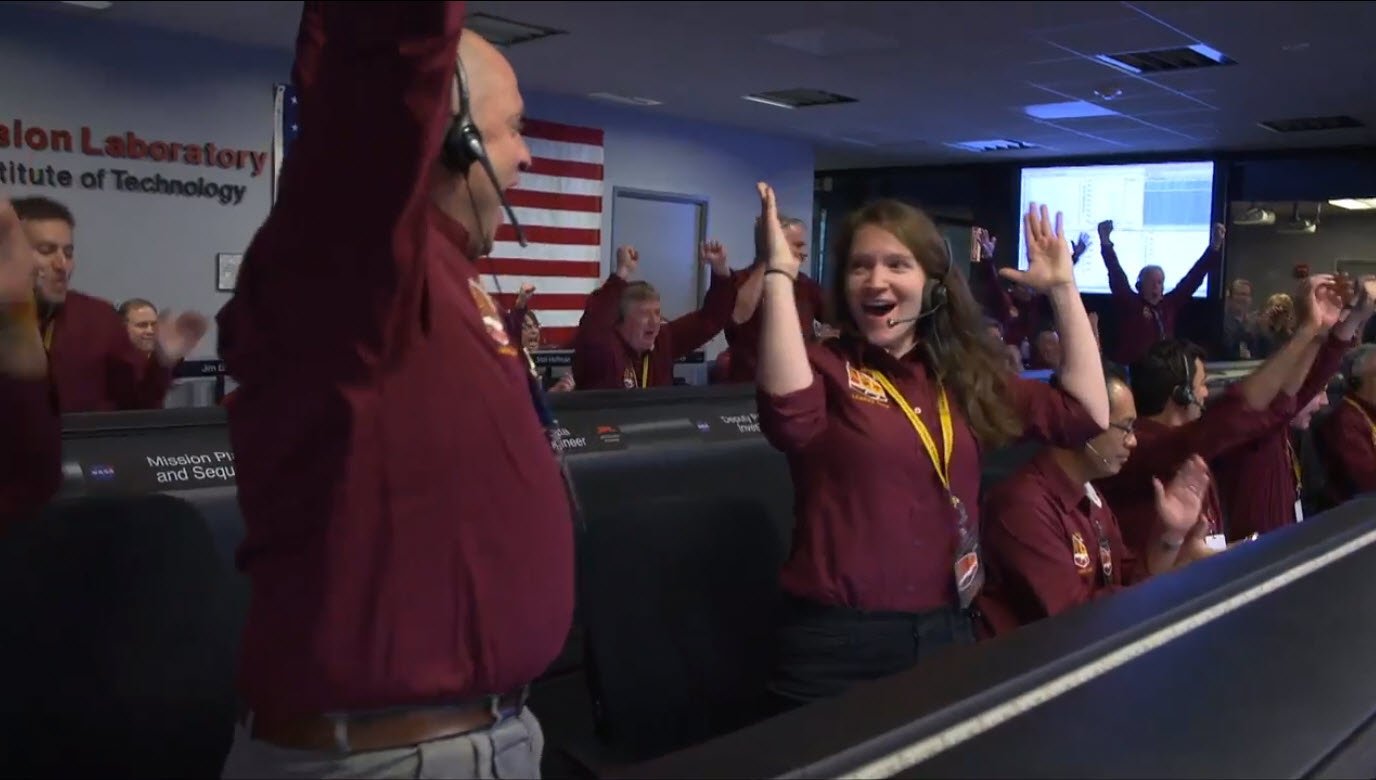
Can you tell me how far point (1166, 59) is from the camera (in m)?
0.68

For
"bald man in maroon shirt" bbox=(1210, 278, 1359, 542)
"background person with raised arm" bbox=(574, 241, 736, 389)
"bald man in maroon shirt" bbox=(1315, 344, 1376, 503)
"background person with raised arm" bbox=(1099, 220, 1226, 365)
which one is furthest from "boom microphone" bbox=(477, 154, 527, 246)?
"background person with raised arm" bbox=(1099, 220, 1226, 365)

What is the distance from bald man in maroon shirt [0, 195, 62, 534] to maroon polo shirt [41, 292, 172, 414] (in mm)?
1531

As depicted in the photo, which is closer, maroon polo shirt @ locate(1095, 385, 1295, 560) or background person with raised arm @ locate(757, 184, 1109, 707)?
background person with raised arm @ locate(757, 184, 1109, 707)

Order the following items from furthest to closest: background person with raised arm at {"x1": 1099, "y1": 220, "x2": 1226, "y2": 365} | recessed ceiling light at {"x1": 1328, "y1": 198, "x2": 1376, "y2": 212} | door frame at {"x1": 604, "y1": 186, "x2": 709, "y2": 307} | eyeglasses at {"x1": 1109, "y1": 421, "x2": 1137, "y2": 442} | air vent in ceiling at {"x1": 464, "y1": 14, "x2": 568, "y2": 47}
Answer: recessed ceiling light at {"x1": 1328, "y1": 198, "x2": 1376, "y2": 212} → background person with raised arm at {"x1": 1099, "y1": 220, "x2": 1226, "y2": 365} → eyeglasses at {"x1": 1109, "y1": 421, "x2": 1137, "y2": 442} → door frame at {"x1": 604, "y1": 186, "x2": 709, "y2": 307} → air vent in ceiling at {"x1": 464, "y1": 14, "x2": 568, "y2": 47}

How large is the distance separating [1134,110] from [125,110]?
2.35ft

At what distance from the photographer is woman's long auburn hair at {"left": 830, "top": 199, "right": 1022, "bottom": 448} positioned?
1622 mm

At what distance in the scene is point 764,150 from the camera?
3.50 feet

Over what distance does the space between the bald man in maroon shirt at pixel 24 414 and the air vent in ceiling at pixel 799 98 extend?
2.05ft

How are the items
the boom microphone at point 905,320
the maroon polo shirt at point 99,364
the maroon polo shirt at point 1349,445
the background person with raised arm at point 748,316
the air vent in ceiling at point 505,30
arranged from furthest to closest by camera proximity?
the background person with raised arm at point 748,316
the maroon polo shirt at point 1349,445
the maroon polo shirt at point 99,364
the boom microphone at point 905,320
the air vent in ceiling at point 505,30

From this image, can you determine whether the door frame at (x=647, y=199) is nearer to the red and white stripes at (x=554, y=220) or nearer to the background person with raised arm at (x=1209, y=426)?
the red and white stripes at (x=554, y=220)

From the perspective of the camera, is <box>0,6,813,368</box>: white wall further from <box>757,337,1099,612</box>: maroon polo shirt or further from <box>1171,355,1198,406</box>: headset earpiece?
<box>1171,355,1198,406</box>: headset earpiece

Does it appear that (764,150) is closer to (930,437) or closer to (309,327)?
(309,327)

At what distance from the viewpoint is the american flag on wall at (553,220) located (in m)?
0.88

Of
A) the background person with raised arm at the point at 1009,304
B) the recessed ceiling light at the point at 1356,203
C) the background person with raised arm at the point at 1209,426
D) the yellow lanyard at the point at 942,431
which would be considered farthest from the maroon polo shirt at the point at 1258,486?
the recessed ceiling light at the point at 1356,203
